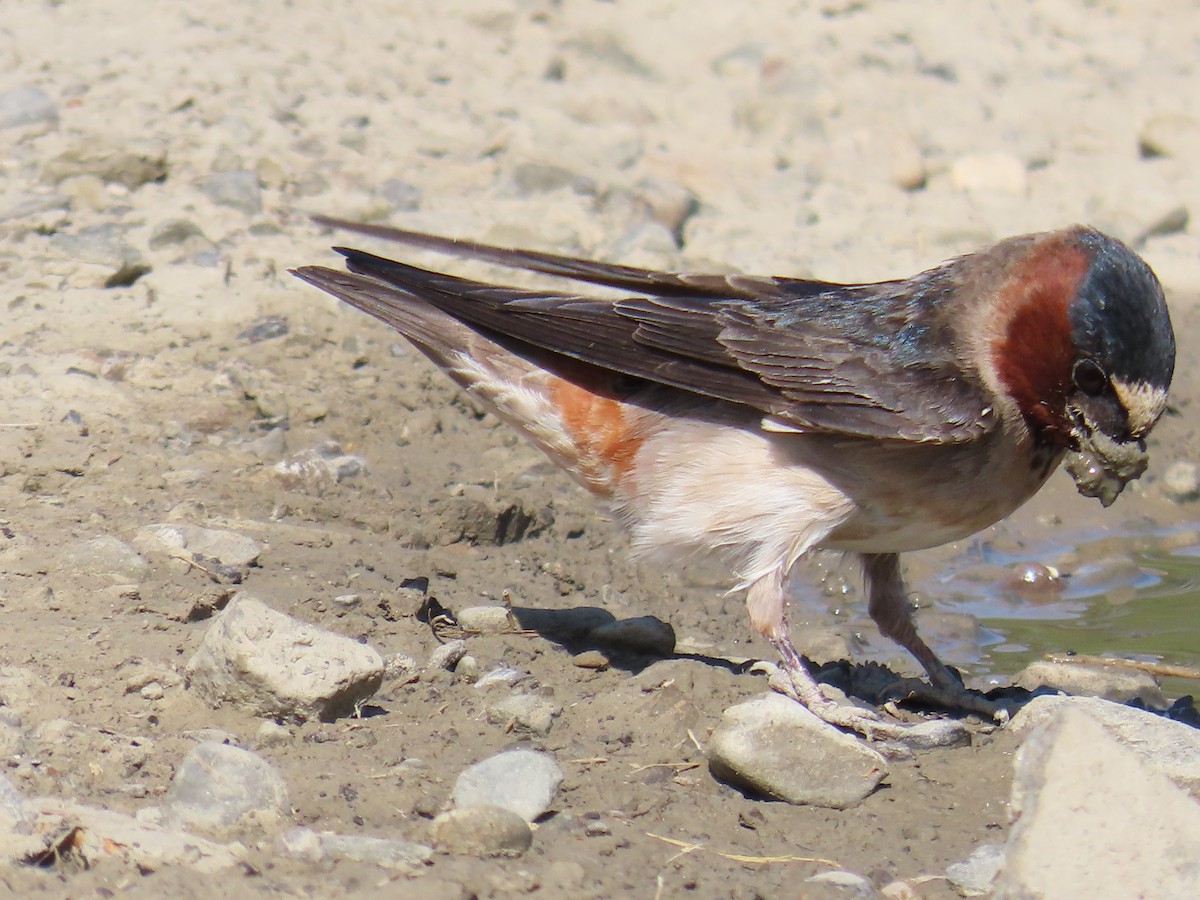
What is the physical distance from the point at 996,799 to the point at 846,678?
1.27 metres

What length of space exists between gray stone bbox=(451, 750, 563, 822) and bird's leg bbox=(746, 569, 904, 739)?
3.94ft

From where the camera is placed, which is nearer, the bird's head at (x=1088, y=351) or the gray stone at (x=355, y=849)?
the gray stone at (x=355, y=849)

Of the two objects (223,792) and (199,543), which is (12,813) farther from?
(199,543)

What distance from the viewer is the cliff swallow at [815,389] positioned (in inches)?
216

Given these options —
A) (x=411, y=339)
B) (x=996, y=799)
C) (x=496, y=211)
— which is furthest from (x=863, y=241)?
(x=996, y=799)

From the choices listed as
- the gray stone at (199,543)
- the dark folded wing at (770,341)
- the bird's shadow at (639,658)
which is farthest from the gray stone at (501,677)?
the dark folded wing at (770,341)

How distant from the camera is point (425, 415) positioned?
7551 millimetres

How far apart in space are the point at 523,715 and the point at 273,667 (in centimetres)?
86

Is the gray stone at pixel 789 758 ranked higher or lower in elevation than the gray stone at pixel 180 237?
lower

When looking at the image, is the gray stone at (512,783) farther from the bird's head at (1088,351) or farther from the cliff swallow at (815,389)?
the bird's head at (1088,351)

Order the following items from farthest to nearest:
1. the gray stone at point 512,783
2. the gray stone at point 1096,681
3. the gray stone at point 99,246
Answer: the gray stone at point 99,246, the gray stone at point 1096,681, the gray stone at point 512,783

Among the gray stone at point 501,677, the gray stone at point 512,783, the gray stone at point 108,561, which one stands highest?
the gray stone at point 512,783

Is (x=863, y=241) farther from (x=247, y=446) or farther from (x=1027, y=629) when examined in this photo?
(x=247, y=446)

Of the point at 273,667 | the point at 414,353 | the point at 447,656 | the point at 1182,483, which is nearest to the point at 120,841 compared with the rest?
the point at 273,667
